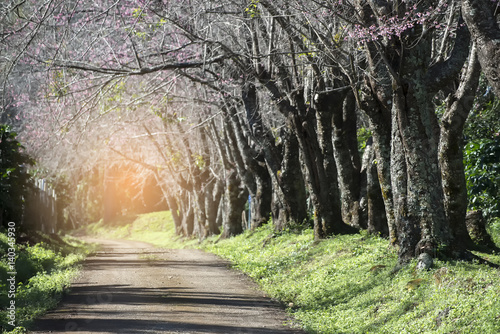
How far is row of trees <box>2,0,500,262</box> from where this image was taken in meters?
10.3

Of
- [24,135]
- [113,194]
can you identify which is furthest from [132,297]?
[113,194]

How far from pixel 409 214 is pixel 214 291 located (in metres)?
4.14

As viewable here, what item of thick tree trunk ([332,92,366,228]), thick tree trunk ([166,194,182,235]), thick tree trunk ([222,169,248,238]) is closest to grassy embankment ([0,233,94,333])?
thick tree trunk ([332,92,366,228])

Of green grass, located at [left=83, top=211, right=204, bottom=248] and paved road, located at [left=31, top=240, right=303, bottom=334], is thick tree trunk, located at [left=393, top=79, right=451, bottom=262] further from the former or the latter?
green grass, located at [left=83, top=211, right=204, bottom=248]

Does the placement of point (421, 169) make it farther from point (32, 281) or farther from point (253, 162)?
point (253, 162)

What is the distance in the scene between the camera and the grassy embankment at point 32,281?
974cm

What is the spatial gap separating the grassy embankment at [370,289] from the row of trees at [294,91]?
79 centimetres

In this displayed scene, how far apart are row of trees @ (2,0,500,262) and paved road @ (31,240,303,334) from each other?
297cm

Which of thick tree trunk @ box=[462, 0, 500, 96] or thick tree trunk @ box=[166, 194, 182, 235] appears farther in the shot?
thick tree trunk @ box=[166, 194, 182, 235]

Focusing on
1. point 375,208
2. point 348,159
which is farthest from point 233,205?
point 375,208

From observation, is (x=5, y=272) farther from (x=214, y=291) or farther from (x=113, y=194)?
(x=113, y=194)

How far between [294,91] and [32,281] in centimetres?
817

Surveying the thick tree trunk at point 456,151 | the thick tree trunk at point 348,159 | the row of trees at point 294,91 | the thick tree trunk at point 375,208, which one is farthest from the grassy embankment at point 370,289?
the thick tree trunk at point 348,159

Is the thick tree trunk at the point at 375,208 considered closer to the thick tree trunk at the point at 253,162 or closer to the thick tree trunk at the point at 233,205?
the thick tree trunk at the point at 253,162
